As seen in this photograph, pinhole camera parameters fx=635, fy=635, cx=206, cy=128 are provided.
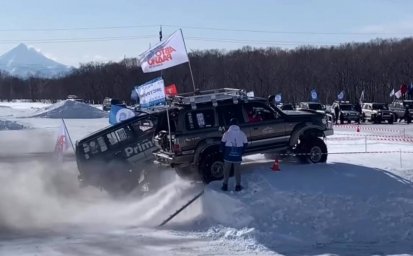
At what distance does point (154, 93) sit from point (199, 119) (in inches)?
77.1

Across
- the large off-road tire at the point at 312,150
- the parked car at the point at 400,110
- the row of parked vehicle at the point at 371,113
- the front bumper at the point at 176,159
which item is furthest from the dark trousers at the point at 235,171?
the parked car at the point at 400,110

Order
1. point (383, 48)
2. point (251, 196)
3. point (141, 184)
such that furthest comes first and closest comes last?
point (383, 48) < point (141, 184) < point (251, 196)

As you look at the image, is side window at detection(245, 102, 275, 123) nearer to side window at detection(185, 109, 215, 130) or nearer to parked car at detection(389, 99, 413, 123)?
side window at detection(185, 109, 215, 130)

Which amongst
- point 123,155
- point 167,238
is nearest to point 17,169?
point 123,155

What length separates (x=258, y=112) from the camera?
57.5 ft

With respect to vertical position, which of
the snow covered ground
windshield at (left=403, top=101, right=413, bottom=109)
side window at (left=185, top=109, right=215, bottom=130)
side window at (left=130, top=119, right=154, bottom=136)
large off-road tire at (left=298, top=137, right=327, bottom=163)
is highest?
side window at (left=185, top=109, right=215, bottom=130)

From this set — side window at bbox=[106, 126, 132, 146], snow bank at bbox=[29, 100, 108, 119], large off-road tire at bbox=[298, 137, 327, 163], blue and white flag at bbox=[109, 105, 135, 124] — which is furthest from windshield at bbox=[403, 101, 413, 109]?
side window at bbox=[106, 126, 132, 146]

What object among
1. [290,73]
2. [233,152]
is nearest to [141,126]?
[233,152]

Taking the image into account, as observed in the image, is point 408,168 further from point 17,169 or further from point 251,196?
point 17,169

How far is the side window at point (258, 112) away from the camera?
17.4m

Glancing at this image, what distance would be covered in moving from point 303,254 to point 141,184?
794 cm

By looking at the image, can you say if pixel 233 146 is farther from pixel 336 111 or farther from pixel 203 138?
pixel 336 111

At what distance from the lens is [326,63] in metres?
112

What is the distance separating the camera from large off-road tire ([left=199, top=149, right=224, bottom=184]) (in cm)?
1656
